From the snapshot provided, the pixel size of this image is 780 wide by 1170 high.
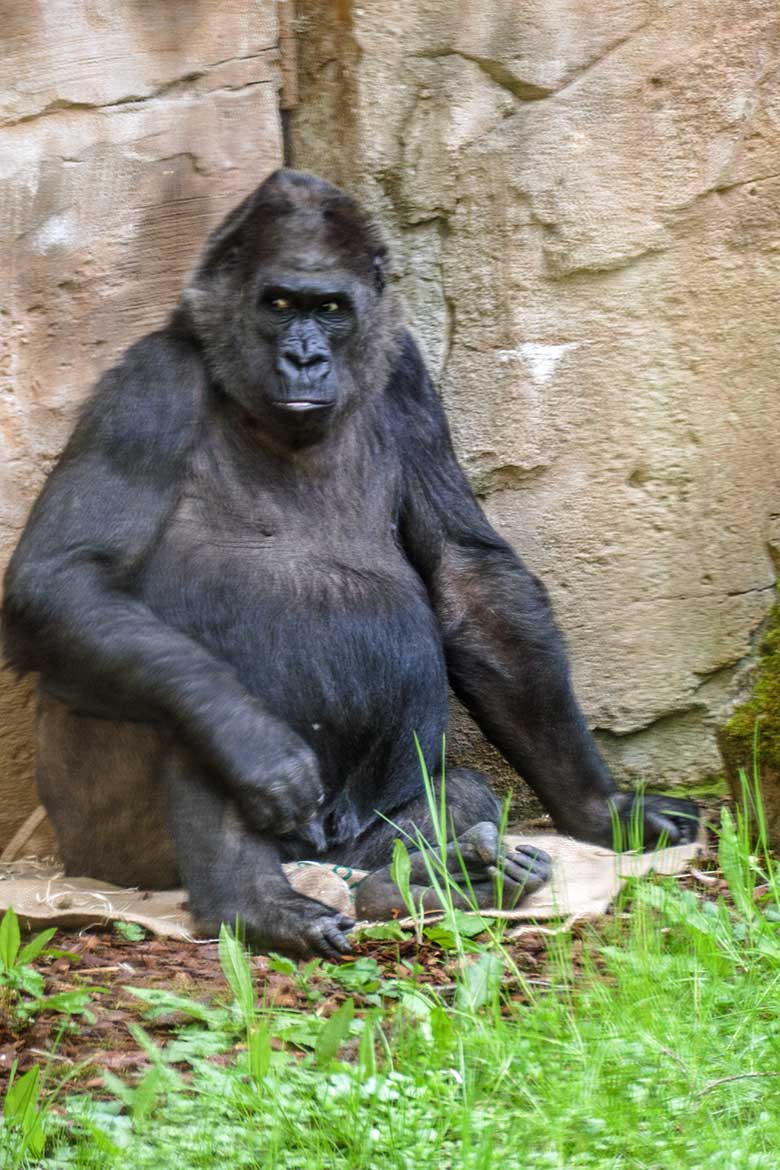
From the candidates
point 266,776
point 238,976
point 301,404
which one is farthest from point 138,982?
point 301,404

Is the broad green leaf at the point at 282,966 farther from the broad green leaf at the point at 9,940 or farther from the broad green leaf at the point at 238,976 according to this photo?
the broad green leaf at the point at 9,940

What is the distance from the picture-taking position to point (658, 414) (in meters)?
4.46

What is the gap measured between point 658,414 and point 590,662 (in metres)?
0.72

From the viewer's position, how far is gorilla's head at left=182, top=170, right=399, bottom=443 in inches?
153

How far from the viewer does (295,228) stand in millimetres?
3936

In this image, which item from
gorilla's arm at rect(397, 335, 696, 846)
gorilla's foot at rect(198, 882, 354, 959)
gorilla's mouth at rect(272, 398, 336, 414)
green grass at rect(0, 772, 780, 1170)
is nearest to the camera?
green grass at rect(0, 772, 780, 1170)

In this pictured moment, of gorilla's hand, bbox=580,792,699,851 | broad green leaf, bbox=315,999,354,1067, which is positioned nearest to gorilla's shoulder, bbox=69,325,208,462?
gorilla's hand, bbox=580,792,699,851

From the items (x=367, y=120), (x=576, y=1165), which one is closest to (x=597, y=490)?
(x=367, y=120)

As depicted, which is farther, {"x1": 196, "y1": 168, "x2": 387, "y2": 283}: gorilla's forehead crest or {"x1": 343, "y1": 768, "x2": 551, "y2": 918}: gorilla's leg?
{"x1": 196, "y1": 168, "x2": 387, "y2": 283}: gorilla's forehead crest

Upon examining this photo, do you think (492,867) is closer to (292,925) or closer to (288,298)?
(292,925)

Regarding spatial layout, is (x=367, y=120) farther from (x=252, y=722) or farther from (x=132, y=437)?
(x=252, y=722)

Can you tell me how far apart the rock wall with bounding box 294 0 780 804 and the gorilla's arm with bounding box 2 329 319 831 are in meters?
0.95

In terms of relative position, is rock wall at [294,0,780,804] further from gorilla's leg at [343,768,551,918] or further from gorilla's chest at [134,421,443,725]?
gorilla's leg at [343,768,551,918]

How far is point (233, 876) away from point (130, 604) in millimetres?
677
